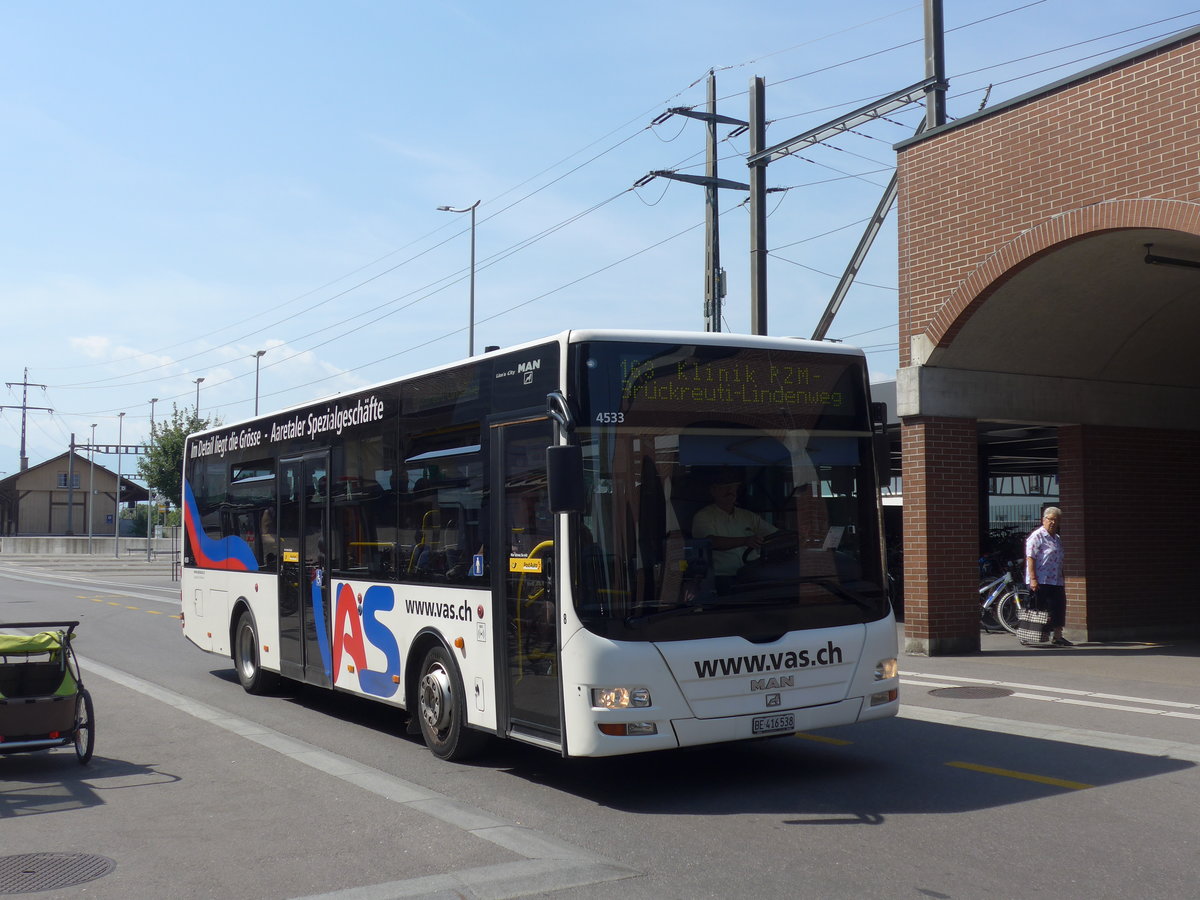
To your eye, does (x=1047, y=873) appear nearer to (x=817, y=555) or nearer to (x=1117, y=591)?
(x=817, y=555)

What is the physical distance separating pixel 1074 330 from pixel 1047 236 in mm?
2223

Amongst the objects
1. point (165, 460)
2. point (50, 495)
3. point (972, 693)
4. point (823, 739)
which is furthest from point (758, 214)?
point (50, 495)

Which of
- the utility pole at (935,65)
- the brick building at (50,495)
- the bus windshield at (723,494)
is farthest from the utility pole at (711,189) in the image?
the brick building at (50,495)

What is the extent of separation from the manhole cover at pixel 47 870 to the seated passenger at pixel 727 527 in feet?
12.1

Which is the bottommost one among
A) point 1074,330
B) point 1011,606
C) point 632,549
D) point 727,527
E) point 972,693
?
point 972,693

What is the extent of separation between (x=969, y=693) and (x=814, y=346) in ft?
17.1

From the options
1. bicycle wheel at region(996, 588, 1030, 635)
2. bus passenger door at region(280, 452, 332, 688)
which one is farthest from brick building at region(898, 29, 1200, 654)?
bus passenger door at region(280, 452, 332, 688)

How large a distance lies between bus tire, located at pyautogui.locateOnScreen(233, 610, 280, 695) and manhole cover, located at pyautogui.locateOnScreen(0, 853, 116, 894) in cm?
635

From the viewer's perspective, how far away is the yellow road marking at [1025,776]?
7.72 metres

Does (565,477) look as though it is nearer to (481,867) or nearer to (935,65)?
(481,867)

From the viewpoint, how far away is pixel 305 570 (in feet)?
38.1

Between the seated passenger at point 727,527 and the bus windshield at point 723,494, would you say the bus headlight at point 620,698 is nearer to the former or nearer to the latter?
the bus windshield at point 723,494

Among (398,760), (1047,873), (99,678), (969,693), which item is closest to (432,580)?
(398,760)

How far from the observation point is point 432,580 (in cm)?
919
